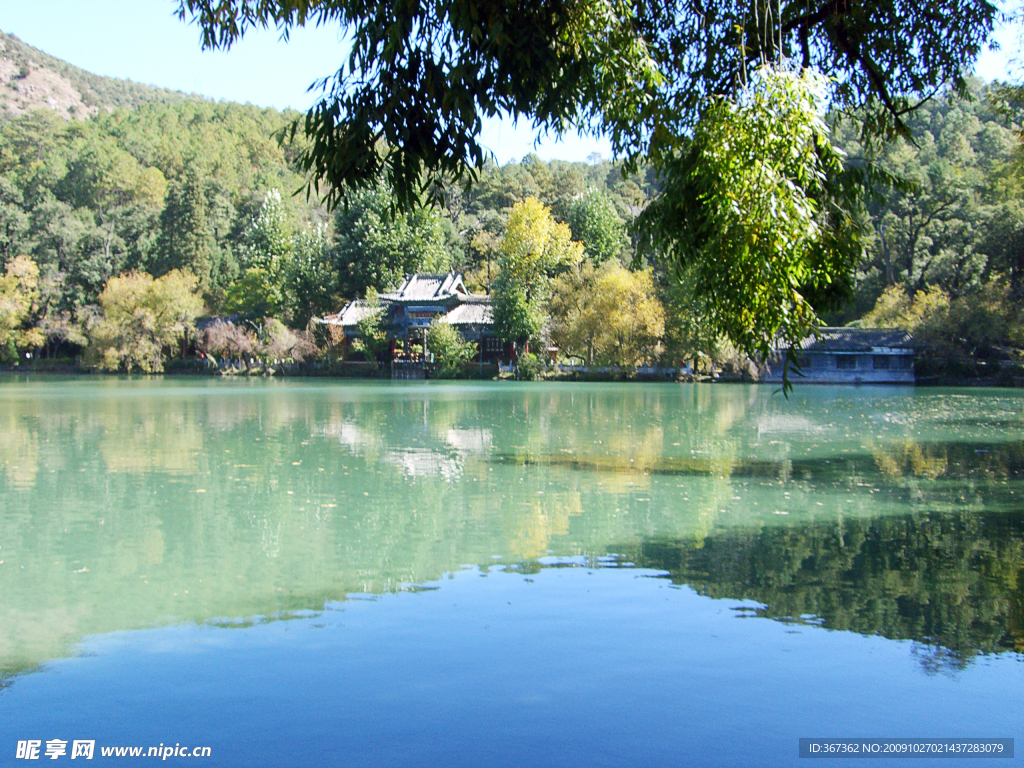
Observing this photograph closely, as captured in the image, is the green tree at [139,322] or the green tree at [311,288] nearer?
the green tree at [139,322]

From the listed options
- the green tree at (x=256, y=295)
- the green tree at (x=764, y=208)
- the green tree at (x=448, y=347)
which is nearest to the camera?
the green tree at (x=764, y=208)

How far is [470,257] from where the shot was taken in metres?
59.2

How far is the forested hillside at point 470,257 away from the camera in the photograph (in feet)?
135

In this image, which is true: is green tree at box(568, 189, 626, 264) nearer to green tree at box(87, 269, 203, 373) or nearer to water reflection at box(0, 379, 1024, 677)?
green tree at box(87, 269, 203, 373)

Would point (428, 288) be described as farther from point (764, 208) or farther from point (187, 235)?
point (764, 208)

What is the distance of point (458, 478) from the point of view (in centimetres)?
1113

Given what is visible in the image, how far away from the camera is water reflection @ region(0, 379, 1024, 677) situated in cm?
580

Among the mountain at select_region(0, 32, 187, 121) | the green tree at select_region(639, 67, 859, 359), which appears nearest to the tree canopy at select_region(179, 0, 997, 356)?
the green tree at select_region(639, 67, 859, 359)

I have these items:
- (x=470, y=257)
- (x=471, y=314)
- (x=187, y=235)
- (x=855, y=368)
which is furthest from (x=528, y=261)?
(x=187, y=235)

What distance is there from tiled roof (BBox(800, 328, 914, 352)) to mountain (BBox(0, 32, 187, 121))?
122 meters

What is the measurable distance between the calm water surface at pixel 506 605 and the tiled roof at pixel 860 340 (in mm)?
32215

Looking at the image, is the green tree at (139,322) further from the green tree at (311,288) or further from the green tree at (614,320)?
the green tree at (614,320)

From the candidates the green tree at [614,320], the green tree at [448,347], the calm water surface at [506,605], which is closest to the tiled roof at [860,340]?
the green tree at [614,320]

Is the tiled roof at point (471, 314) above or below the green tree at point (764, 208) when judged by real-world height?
above
